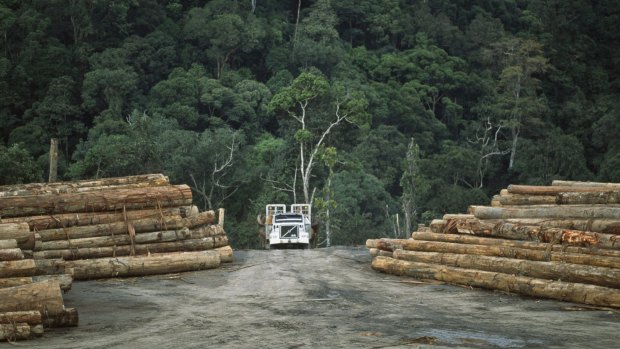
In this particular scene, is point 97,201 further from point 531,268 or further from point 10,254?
point 531,268

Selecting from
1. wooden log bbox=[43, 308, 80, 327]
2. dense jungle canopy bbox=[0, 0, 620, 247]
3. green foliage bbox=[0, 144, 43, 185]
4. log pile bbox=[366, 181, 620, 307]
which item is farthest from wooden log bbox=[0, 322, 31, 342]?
dense jungle canopy bbox=[0, 0, 620, 247]

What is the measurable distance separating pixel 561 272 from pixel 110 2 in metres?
67.2

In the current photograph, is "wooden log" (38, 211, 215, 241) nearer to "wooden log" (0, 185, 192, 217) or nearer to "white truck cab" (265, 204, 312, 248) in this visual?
"wooden log" (0, 185, 192, 217)

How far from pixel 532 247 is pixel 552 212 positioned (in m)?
1.74

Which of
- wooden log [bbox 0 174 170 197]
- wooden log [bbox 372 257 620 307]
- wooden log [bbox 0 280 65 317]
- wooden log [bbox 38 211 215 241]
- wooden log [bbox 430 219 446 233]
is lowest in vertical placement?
wooden log [bbox 372 257 620 307]

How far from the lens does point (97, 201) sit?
73.6 feet

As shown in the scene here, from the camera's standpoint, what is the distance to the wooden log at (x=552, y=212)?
59.5 feet

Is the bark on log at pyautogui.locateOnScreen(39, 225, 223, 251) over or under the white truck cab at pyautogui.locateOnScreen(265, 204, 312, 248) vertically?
over

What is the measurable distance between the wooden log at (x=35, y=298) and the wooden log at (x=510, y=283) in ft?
26.9

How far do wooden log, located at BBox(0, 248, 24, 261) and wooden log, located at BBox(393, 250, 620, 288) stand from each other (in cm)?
873

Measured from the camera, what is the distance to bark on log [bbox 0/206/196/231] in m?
21.3

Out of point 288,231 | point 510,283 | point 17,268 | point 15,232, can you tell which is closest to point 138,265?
point 15,232

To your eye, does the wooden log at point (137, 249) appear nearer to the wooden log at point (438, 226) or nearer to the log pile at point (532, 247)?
the log pile at point (532, 247)

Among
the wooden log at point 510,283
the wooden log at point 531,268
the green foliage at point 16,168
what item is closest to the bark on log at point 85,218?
the wooden log at point 510,283
